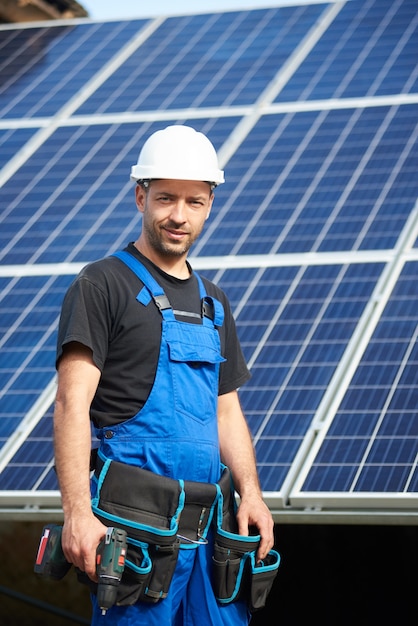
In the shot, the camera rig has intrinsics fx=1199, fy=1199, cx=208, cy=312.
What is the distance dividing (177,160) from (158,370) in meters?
0.88

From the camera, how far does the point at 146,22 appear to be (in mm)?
12773

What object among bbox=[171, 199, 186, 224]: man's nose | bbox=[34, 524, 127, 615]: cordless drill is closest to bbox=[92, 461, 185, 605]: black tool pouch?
bbox=[34, 524, 127, 615]: cordless drill

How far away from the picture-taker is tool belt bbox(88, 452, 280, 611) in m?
4.64

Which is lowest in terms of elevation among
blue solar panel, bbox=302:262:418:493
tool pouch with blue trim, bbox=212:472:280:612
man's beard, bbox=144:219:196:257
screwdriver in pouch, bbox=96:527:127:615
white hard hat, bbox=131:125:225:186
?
blue solar panel, bbox=302:262:418:493

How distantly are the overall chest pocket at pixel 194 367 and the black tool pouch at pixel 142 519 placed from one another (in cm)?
33

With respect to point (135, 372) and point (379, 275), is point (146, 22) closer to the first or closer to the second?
point (379, 275)

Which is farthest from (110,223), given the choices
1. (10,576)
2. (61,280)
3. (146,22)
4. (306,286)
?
(146,22)

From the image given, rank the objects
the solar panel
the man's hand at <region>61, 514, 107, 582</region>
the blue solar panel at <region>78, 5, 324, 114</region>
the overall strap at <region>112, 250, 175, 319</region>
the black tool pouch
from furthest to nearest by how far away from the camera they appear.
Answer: the blue solar panel at <region>78, 5, 324, 114</region>
the solar panel
the overall strap at <region>112, 250, 175, 319</region>
the black tool pouch
the man's hand at <region>61, 514, 107, 582</region>

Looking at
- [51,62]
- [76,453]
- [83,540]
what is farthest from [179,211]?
[51,62]

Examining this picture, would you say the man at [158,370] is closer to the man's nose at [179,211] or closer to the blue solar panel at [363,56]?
the man's nose at [179,211]

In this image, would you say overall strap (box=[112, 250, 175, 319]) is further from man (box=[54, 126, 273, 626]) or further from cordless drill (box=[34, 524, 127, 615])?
cordless drill (box=[34, 524, 127, 615])

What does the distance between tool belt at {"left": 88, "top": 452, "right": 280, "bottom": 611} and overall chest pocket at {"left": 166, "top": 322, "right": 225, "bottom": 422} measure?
0.31m

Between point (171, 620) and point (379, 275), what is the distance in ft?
12.8

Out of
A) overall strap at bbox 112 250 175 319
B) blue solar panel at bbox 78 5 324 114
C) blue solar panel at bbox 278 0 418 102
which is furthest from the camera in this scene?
blue solar panel at bbox 78 5 324 114
